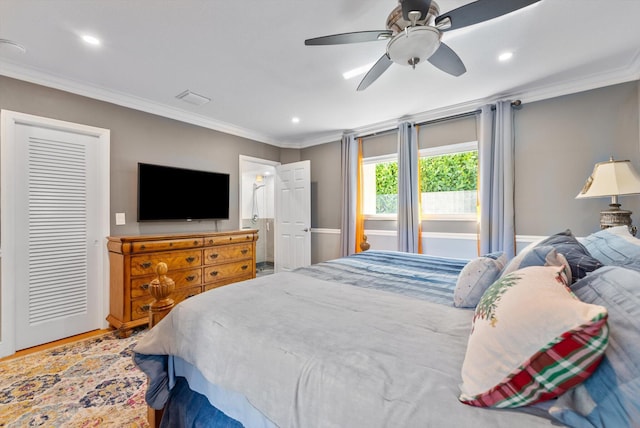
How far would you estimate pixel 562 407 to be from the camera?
0.56 metres

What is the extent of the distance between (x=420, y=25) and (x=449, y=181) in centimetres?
243

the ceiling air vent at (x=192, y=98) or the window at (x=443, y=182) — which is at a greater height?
the ceiling air vent at (x=192, y=98)

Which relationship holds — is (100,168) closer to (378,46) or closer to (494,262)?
(378,46)

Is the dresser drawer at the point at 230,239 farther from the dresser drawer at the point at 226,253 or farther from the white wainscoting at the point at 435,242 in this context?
the white wainscoting at the point at 435,242

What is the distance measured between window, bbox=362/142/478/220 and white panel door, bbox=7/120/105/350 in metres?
3.56

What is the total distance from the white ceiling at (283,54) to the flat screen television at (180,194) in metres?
0.76

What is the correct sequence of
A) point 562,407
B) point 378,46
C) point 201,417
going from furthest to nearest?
point 378,46
point 201,417
point 562,407

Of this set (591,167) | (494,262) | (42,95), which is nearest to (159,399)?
(494,262)

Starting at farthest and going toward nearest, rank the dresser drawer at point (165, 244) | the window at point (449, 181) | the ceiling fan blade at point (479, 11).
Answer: the window at point (449, 181), the dresser drawer at point (165, 244), the ceiling fan blade at point (479, 11)

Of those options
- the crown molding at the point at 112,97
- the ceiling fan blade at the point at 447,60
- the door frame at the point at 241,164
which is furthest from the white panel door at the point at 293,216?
the ceiling fan blade at the point at 447,60

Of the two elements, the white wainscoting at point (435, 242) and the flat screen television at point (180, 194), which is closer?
the flat screen television at point (180, 194)

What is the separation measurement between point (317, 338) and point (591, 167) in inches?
132

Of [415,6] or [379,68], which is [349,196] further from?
[415,6]

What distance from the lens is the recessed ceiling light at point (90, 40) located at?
1998 millimetres
